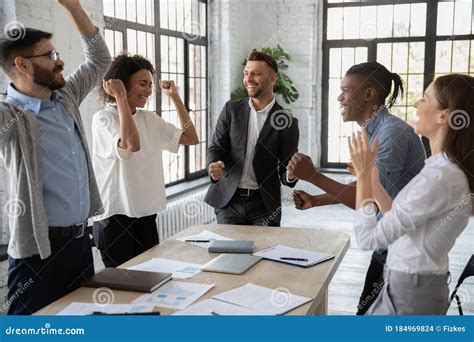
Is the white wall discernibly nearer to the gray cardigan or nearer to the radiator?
the radiator

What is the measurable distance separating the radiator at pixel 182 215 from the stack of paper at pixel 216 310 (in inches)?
118

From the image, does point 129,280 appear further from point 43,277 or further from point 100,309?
point 43,277

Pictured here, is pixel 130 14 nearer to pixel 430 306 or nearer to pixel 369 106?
pixel 369 106

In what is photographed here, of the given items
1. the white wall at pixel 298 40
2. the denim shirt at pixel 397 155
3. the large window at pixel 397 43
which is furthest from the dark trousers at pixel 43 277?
the large window at pixel 397 43

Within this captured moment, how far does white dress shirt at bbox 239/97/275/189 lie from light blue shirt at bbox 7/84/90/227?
1.04 m

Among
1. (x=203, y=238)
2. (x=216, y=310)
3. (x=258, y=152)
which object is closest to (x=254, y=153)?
(x=258, y=152)

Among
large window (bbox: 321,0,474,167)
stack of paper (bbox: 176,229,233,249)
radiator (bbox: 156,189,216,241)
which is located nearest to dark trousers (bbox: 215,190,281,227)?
stack of paper (bbox: 176,229,233,249)

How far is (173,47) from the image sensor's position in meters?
5.39

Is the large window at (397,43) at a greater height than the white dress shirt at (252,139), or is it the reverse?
the large window at (397,43)

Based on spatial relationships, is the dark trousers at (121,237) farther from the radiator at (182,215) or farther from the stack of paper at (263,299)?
the radiator at (182,215)

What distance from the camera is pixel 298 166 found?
7.24 ft

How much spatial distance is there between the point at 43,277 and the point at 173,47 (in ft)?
12.5

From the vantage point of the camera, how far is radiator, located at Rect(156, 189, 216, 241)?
4.64m

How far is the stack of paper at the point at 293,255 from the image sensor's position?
204 centimetres
